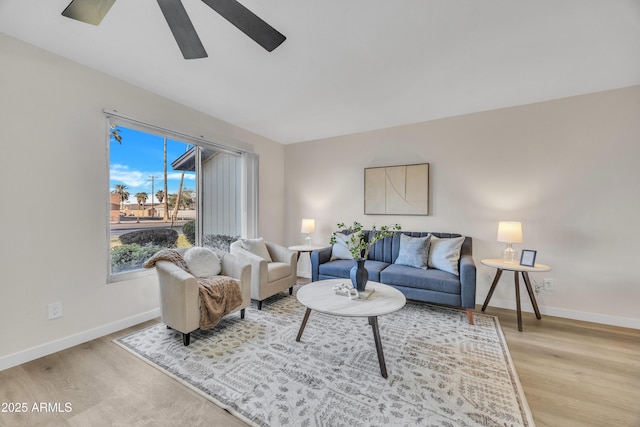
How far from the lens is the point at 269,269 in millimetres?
3113

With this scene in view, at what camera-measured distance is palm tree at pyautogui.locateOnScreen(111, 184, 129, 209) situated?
2623 millimetres

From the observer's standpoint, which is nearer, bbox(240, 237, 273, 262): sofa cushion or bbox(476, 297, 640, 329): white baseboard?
bbox(476, 297, 640, 329): white baseboard

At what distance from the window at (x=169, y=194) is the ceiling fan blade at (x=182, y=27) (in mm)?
1388

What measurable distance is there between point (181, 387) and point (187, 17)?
90.7 inches

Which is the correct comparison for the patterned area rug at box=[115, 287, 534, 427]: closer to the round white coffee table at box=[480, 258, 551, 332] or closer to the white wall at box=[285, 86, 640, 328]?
the round white coffee table at box=[480, 258, 551, 332]

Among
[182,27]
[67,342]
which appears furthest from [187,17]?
[67,342]

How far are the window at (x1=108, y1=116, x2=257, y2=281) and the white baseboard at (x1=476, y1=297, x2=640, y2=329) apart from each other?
3.58 m

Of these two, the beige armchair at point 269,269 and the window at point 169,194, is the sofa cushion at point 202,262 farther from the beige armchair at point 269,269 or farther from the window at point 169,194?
the window at point 169,194

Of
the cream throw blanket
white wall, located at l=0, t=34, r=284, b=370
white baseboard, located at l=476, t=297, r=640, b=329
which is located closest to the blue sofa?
white baseboard, located at l=476, t=297, r=640, b=329

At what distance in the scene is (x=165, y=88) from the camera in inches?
105

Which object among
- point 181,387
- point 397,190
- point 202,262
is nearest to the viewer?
point 181,387

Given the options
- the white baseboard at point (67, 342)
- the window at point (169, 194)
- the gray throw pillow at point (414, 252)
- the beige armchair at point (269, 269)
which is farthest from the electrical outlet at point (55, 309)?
the gray throw pillow at point (414, 252)

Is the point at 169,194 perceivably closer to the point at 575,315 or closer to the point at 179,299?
the point at 179,299

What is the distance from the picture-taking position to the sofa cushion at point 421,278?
266 centimetres
